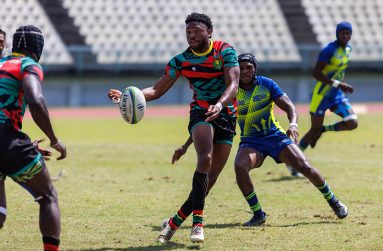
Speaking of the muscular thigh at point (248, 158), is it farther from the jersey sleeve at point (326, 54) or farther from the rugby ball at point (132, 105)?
the jersey sleeve at point (326, 54)

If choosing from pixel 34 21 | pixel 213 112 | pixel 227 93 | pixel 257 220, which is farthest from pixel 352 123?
pixel 34 21

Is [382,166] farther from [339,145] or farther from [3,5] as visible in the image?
[3,5]

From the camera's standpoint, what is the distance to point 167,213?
10961 mm

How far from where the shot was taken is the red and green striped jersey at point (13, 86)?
7082 millimetres

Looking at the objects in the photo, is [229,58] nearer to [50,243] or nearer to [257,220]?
[257,220]

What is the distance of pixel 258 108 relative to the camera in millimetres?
10383

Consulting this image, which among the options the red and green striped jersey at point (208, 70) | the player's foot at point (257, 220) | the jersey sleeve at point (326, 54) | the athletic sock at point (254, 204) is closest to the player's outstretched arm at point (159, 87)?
the red and green striped jersey at point (208, 70)

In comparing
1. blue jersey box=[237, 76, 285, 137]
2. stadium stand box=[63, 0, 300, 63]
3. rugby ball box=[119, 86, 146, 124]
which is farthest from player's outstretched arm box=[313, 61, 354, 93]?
stadium stand box=[63, 0, 300, 63]

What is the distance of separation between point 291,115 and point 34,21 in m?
25.7

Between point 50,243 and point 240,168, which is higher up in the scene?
point 50,243

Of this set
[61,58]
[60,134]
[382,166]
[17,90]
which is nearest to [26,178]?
[17,90]

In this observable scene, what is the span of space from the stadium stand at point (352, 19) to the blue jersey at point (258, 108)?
26.4 meters

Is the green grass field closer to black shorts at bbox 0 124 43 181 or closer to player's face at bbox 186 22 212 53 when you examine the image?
black shorts at bbox 0 124 43 181

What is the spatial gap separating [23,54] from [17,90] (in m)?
0.38
